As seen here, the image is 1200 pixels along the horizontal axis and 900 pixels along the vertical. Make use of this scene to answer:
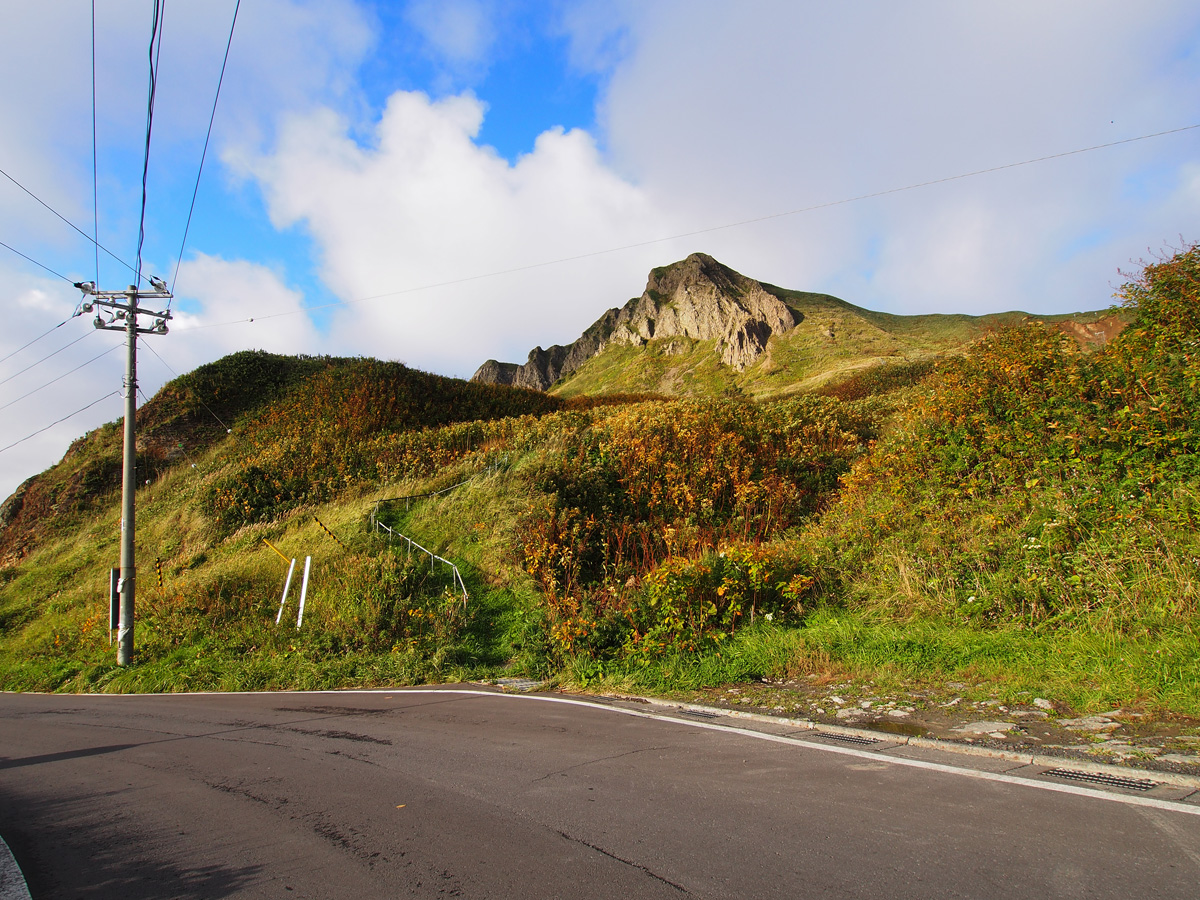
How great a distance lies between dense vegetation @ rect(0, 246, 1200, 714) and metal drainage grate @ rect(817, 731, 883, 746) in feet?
4.87

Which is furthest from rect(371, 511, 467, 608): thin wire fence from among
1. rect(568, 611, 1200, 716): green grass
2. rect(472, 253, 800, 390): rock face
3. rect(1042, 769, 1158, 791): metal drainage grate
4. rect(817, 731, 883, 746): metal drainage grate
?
rect(472, 253, 800, 390): rock face

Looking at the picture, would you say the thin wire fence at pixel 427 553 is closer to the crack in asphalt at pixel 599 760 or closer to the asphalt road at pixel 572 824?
the asphalt road at pixel 572 824

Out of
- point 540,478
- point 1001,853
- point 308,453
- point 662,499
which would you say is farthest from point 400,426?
point 1001,853

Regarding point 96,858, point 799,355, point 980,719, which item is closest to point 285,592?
point 96,858

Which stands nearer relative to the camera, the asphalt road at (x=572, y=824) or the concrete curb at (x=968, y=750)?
the asphalt road at (x=572, y=824)

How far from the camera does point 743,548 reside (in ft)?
30.3

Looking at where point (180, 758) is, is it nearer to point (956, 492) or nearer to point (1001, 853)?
point (1001, 853)

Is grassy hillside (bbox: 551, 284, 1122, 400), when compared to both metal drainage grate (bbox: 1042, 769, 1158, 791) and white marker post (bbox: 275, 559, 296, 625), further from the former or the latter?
metal drainage grate (bbox: 1042, 769, 1158, 791)

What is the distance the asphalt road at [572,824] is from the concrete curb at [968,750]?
42 centimetres

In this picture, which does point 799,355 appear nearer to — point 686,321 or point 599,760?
point 686,321

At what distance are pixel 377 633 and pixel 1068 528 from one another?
10.3 metres

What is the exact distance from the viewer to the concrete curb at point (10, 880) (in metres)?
3.46

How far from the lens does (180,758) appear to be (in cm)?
644

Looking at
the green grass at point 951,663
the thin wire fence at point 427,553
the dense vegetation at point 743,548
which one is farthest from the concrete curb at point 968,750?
the thin wire fence at point 427,553
